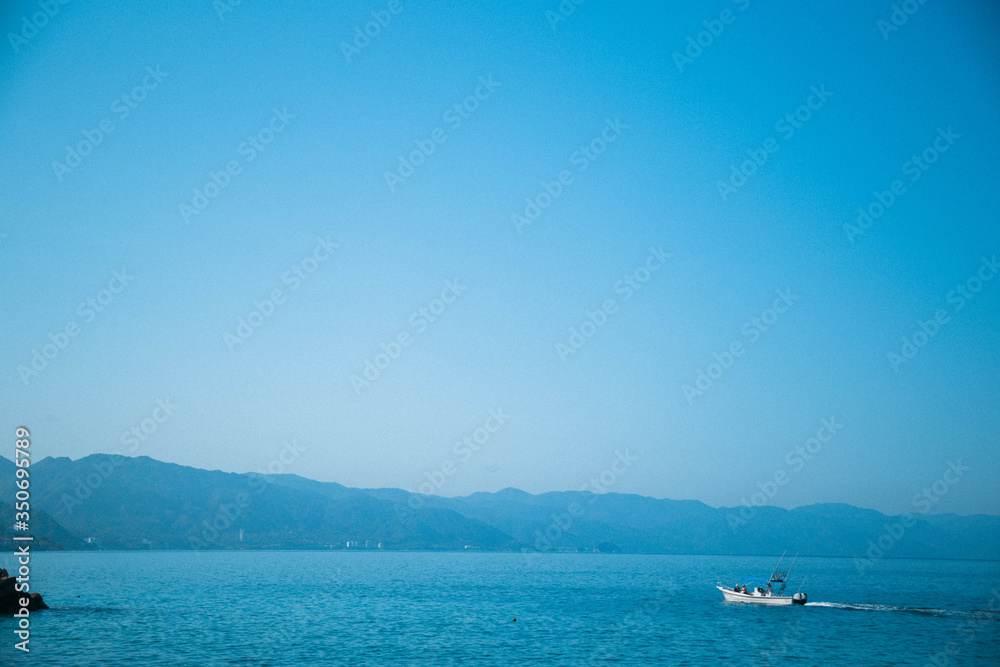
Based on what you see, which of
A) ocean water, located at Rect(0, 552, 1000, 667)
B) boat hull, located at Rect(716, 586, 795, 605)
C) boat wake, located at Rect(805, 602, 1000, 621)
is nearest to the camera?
ocean water, located at Rect(0, 552, 1000, 667)

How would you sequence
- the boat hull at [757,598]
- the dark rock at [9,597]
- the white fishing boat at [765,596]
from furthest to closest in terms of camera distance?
the boat hull at [757,598]
the white fishing boat at [765,596]
the dark rock at [9,597]

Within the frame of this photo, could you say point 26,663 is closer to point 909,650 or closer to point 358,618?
point 358,618

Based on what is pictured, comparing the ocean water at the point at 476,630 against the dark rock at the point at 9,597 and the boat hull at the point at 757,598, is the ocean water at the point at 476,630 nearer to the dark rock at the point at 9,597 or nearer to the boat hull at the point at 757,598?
the boat hull at the point at 757,598

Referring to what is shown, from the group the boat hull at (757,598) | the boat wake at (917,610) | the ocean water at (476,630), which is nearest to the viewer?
the ocean water at (476,630)

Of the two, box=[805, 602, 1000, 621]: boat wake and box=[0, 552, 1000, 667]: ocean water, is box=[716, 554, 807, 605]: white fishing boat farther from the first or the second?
box=[805, 602, 1000, 621]: boat wake

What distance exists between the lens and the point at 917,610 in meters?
85.6

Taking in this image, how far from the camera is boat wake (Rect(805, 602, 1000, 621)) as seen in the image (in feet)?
270

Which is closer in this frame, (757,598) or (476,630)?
(476,630)

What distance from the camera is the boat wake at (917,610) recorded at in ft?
270

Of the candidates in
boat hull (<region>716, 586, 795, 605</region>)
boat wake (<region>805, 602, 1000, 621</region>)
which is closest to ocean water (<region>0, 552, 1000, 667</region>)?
boat wake (<region>805, 602, 1000, 621</region>)

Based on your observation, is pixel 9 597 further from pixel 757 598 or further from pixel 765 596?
pixel 765 596

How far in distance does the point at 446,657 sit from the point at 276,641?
15081 mm

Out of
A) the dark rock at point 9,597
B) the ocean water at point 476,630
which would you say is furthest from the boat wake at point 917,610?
the dark rock at point 9,597

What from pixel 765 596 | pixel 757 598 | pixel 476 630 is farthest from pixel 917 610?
pixel 476 630
